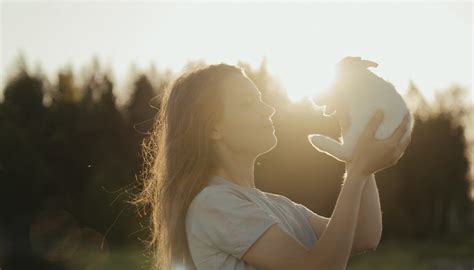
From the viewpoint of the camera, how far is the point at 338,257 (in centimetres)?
328

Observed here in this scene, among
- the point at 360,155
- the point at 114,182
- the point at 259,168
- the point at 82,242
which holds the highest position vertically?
the point at 360,155

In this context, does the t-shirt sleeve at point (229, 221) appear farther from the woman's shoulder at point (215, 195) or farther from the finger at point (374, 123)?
the finger at point (374, 123)

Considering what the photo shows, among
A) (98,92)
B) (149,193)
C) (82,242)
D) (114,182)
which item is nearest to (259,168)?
(114,182)

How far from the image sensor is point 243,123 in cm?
372

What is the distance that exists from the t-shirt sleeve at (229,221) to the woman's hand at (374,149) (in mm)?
422

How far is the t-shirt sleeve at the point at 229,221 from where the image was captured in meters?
3.36

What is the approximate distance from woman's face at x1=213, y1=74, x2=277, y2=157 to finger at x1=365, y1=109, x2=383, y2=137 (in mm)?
479

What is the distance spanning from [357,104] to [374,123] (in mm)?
144

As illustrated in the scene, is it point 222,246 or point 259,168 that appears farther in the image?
point 259,168

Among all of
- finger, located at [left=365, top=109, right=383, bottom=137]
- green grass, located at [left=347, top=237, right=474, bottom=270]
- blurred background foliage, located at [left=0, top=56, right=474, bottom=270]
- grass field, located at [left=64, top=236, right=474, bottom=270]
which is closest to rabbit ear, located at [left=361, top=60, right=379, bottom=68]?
finger, located at [left=365, top=109, right=383, bottom=137]

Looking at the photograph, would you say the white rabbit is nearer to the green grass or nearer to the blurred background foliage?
the blurred background foliage

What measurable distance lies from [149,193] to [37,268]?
32608 millimetres

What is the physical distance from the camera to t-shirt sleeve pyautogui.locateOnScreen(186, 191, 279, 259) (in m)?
3.36

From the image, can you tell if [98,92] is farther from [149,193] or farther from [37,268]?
[149,193]
